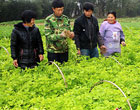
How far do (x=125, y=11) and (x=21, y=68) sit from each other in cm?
5409

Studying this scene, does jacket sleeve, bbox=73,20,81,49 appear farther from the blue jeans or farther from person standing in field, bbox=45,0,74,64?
person standing in field, bbox=45,0,74,64

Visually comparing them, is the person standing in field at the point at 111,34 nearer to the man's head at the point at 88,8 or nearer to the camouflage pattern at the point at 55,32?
the man's head at the point at 88,8

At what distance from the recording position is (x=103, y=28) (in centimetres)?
603

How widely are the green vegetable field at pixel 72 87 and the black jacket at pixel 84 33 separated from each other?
1.23 ft

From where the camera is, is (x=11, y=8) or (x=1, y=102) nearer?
(x=1, y=102)

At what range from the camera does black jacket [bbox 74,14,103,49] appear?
5.51 meters

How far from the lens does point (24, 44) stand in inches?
188

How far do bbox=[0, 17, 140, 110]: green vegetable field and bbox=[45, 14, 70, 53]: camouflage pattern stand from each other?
0.73ft

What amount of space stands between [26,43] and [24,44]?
51 mm

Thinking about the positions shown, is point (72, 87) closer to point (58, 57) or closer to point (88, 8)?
point (58, 57)

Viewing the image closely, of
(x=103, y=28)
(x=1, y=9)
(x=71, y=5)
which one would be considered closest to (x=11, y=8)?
(x=1, y=9)

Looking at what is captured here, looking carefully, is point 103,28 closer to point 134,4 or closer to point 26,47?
point 26,47

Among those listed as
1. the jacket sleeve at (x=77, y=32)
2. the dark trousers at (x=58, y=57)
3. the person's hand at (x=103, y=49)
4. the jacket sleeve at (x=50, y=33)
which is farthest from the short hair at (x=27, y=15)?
the person's hand at (x=103, y=49)

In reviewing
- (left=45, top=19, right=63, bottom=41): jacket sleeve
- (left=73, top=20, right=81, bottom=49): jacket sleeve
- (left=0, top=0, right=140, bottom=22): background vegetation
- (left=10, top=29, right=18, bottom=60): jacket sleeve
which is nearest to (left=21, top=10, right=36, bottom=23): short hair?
(left=10, top=29, right=18, bottom=60): jacket sleeve
